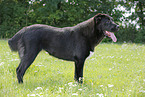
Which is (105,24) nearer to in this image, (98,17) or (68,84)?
(98,17)

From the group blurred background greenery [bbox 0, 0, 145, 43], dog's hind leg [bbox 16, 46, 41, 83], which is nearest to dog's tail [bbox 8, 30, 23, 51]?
dog's hind leg [bbox 16, 46, 41, 83]

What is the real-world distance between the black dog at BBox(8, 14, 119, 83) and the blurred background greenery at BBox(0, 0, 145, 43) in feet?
34.5

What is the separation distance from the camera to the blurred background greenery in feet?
47.3

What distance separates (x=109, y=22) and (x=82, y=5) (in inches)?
495

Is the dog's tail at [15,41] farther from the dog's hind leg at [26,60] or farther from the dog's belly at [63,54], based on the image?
the dog's belly at [63,54]

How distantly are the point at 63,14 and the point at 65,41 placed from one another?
38.5 ft

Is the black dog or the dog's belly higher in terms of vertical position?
the black dog

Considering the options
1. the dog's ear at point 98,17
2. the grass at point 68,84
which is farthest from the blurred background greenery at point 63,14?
the dog's ear at point 98,17

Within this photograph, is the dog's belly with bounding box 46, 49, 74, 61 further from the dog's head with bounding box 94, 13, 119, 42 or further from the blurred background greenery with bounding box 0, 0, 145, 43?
the blurred background greenery with bounding box 0, 0, 145, 43

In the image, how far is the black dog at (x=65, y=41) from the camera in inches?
141

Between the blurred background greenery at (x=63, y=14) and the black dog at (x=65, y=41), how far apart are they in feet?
34.5

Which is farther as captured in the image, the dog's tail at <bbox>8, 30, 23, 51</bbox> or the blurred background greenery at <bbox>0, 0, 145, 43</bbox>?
the blurred background greenery at <bbox>0, 0, 145, 43</bbox>

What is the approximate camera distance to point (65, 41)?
3.71 metres

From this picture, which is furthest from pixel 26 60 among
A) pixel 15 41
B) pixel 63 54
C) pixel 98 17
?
pixel 98 17
